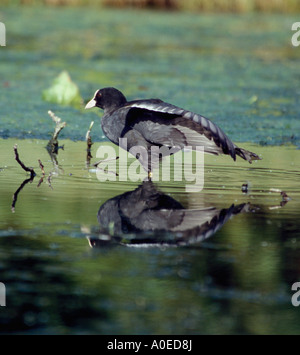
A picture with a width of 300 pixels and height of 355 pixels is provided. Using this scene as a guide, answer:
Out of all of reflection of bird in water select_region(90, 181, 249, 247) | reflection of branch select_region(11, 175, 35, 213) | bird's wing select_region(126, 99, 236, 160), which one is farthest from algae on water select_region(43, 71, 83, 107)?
reflection of bird in water select_region(90, 181, 249, 247)

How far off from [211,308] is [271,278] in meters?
0.56

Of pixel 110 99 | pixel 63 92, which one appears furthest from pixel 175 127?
pixel 63 92

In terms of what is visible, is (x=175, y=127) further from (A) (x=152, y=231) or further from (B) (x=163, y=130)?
(A) (x=152, y=231)

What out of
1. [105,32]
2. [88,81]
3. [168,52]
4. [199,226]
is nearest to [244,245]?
[199,226]

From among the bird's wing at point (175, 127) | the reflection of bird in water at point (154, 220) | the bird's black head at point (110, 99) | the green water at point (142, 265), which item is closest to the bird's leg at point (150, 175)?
the bird's wing at point (175, 127)

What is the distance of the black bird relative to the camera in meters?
5.95

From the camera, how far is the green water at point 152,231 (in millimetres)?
3449

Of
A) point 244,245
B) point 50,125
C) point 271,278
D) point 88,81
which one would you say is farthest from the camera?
point 88,81

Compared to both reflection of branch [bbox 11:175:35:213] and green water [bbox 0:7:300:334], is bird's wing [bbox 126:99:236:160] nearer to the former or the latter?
green water [bbox 0:7:300:334]

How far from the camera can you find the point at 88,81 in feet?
40.1

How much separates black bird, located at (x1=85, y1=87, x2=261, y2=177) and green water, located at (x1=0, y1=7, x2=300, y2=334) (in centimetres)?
32

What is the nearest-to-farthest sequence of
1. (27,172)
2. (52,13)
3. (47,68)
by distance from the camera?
(27,172) → (47,68) → (52,13)

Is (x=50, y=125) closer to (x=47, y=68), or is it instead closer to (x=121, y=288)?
(x=47, y=68)

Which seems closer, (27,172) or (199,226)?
(199,226)
